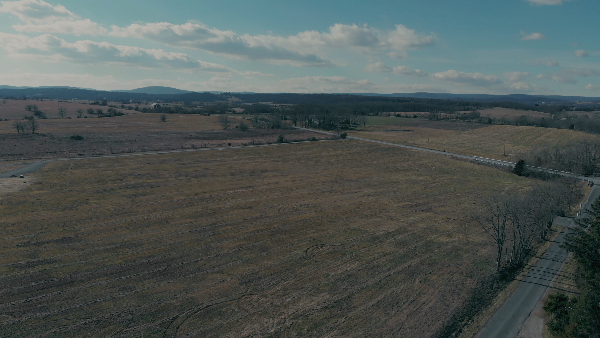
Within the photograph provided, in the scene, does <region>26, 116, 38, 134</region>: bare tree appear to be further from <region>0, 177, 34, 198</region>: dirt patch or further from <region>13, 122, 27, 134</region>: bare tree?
<region>0, 177, 34, 198</region>: dirt patch

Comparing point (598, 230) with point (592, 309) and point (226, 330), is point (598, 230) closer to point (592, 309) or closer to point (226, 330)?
point (592, 309)

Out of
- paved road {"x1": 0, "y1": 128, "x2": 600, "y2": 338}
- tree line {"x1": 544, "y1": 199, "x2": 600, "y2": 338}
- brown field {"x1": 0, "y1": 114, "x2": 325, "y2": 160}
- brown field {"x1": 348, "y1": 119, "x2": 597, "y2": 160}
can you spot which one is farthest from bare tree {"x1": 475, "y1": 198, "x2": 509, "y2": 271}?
brown field {"x1": 0, "y1": 114, "x2": 325, "y2": 160}

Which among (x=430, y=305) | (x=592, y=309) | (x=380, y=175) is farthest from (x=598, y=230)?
(x=380, y=175)

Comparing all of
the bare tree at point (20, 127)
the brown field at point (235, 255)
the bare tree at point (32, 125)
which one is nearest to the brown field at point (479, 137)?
the brown field at point (235, 255)

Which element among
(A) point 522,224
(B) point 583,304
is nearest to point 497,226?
(A) point 522,224

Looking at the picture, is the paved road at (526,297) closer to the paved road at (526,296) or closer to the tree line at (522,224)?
the paved road at (526,296)
